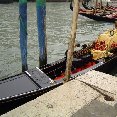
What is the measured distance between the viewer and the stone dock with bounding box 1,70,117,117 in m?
3.68

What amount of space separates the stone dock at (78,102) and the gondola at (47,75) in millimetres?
1435

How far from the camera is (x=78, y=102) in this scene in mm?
3973

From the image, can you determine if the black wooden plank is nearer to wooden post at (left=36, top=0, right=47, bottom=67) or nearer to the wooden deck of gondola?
the wooden deck of gondola

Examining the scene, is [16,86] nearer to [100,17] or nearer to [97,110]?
[97,110]

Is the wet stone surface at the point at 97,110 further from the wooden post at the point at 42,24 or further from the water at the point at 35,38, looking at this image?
the water at the point at 35,38

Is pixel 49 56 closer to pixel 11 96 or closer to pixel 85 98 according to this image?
pixel 11 96

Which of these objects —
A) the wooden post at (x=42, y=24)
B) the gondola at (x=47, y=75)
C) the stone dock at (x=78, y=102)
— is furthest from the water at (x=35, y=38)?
the stone dock at (x=78, y=102)

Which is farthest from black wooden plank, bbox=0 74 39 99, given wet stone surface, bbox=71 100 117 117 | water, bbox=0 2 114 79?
water, bbox=0 2 114 79

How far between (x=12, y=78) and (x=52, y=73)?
1.39 m

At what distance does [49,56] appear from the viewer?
38.8 feet

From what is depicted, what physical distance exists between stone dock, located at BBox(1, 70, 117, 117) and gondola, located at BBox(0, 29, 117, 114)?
4.71ft

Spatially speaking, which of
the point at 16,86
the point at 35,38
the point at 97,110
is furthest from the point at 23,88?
the point at 35,38

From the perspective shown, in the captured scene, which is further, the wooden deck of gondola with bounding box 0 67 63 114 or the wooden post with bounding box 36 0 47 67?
the wooden post with bounding box 36 0 47 67

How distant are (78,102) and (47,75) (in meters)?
3.34
